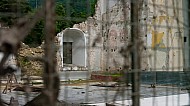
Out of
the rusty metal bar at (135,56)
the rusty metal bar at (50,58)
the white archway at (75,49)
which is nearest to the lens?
Result: the rusty metal bar at (50,58)

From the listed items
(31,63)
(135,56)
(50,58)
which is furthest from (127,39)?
(50,58)

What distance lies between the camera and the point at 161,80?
10.4 feet

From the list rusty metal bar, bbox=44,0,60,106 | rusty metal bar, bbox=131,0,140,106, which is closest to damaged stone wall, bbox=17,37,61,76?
rusty metal bar, bbox=44,0,60,106

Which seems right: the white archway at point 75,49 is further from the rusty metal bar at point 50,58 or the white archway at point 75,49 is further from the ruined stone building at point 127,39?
the rusty metal bar at point 50,58

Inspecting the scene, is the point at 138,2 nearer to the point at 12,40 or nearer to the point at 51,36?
the point at 51,36

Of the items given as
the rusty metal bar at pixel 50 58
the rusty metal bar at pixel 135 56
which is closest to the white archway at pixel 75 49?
the rusty metal bar at pixel 135 56

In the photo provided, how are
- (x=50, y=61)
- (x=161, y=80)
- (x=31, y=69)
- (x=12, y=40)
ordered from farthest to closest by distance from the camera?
(x=161, y=80), (x=31, y=69), (x=50, y=61), (x=12, y=40)

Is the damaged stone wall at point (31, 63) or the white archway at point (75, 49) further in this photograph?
the white archway at point (75, 49)

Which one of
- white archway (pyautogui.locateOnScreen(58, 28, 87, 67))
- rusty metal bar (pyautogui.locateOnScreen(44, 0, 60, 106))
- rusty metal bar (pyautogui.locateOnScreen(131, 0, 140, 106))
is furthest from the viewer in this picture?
white archway (pyautogui.locateOnScreen(58, 28, 87, 67))

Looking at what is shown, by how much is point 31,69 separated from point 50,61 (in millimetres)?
444

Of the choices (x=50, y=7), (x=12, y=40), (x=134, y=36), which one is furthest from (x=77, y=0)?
(x=12, y=40)

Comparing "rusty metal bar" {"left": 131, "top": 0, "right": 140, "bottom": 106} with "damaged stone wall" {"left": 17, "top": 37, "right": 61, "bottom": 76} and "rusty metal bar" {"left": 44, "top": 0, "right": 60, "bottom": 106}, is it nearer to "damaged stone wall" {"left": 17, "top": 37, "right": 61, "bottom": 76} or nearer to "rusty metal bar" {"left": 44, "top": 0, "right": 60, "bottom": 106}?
"damaged stone wall" {"left": 17, "top": 37, "right": 61, "bottom": 76}

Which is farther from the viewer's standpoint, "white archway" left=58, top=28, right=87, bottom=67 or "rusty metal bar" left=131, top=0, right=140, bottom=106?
"white archway" left=58, top=28, right=87, bottom=67

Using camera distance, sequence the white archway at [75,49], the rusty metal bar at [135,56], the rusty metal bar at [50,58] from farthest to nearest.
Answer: the white archway at [75,49] < the rusty metal bar at [135,56] < the rusty metal bar at [50,58]
